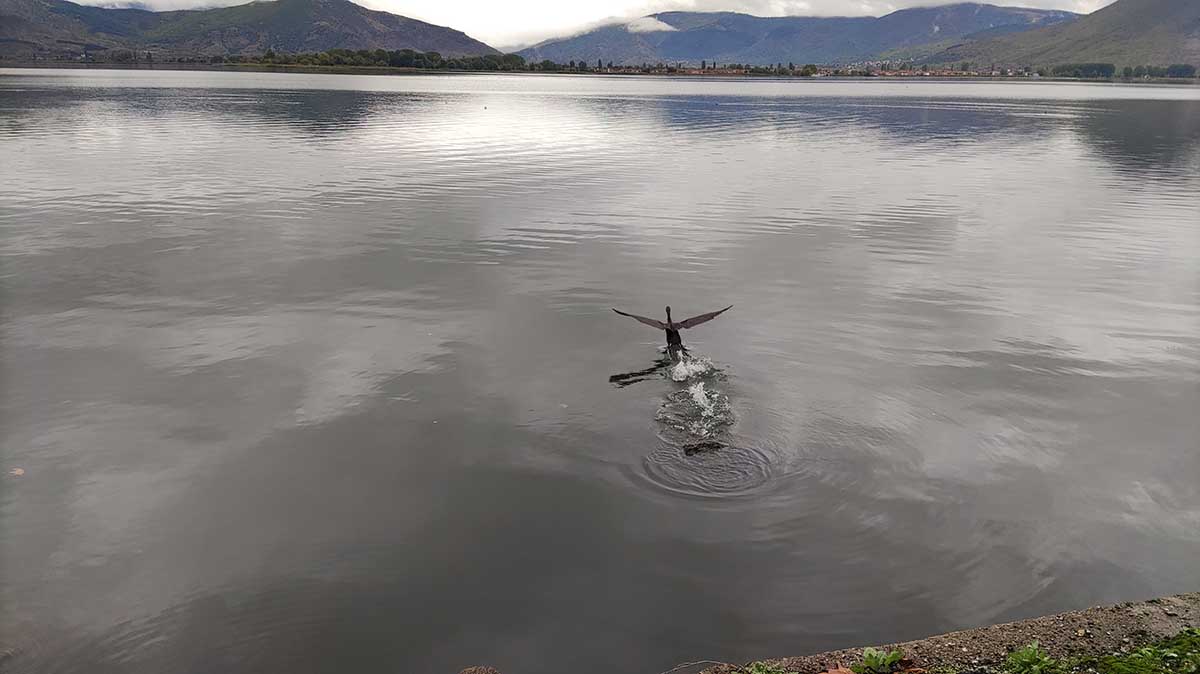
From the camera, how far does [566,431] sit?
21.6 meters

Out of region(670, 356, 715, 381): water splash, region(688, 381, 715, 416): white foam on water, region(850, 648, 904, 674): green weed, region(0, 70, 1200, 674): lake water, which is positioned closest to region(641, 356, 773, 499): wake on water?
region(688, 381, 715, 416): white foam on water

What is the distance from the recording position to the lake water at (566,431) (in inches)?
562

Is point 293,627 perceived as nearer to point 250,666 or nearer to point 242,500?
point 250,666

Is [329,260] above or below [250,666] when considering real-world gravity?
above

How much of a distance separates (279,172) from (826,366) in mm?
56428

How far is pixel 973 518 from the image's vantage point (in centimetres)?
1720

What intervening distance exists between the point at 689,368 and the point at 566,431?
5.99 meters

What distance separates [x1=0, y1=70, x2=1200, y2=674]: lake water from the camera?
1427 cm

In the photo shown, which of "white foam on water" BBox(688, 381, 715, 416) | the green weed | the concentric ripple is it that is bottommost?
the concentric ripple

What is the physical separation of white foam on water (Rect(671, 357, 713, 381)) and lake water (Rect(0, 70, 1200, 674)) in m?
0.20

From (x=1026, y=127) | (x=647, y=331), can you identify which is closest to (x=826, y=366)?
(x=647, y=331)

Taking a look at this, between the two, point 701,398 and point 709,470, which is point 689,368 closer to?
point 701,398

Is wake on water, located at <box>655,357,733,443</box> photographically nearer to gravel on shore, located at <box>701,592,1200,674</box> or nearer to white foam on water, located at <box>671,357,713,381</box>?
white foam on water, located at <box>671,357,713,381</box>

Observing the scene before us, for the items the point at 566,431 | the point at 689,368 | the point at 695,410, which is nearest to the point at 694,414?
the point at 695,410
